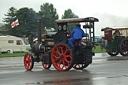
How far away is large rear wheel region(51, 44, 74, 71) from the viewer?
12.2 meters

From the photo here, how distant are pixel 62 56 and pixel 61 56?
4 centimetres

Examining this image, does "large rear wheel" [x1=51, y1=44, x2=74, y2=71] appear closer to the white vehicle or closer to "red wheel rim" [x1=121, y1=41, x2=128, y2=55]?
"red wheel rim" [x1=121, y1=41, x2=128, y2=55]

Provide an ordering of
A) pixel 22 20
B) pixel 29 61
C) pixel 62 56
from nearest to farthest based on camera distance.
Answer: pixel 62 56
pixel 29 61
pixel 22 20

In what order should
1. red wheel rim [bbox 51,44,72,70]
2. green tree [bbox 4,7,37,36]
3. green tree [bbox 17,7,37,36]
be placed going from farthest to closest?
green tree [bbox 17,7,37,36], green tree [bbox 4,7,37,36], red wheel rim [bbox 51,44,72,70]

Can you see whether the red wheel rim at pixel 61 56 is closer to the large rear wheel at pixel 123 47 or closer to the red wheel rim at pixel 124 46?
the large rear wheel at pixel 123 47

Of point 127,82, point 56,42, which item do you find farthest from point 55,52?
point 127,82

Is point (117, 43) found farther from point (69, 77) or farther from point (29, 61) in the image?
point (69, 77)

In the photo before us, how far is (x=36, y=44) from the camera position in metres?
14.2

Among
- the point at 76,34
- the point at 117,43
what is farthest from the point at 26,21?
the point at 76,34

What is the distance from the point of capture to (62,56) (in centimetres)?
1249

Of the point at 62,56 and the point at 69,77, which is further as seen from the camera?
the point at 62,56

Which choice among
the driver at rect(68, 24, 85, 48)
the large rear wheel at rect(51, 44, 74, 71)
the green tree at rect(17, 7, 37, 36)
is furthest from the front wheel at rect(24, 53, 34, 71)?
the green tree at rect(17, 7, 37, 36)

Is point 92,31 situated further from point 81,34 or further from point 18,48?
point 18,48

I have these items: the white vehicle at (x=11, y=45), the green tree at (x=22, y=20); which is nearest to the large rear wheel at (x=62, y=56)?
the white vehicle at (x=11, y=45)
